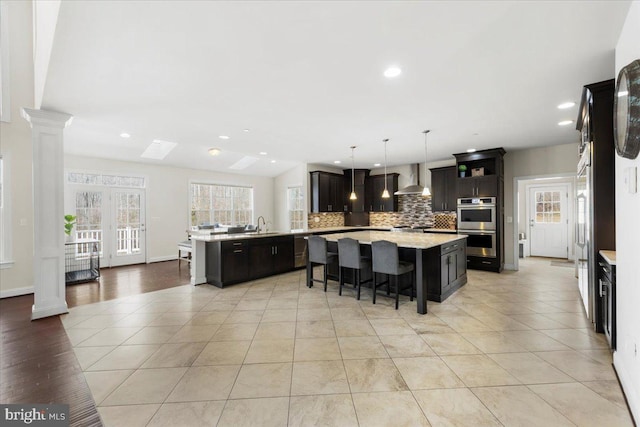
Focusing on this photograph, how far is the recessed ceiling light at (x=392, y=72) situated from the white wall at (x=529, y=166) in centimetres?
509

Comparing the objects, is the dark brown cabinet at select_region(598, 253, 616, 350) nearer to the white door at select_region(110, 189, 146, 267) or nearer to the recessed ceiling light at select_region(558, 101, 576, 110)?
the recessed ceiling light at select_region(558, 101, 576, 110)

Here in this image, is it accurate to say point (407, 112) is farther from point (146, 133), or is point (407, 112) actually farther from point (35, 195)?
point (35, 195)

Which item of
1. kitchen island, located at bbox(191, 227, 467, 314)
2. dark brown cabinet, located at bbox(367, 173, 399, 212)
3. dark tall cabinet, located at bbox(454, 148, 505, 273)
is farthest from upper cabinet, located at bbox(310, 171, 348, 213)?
dark tall cabinet, located at bbox(454, 148, 505, 273)

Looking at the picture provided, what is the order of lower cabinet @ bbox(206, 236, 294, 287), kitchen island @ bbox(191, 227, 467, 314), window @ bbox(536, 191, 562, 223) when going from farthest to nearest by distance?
window @ bbox(536, 191, 562, 223)
lower cabinet @ bbox(206, 236, 294, 287)
kitchen island @ bbox(191, 227, 467, 314)

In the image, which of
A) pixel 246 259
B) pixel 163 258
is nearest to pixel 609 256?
pixel 246 259

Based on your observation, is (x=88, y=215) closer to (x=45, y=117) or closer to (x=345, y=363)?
(x=45, y=117)

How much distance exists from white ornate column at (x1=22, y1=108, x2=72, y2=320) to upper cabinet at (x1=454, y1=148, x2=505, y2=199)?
7.11 metres

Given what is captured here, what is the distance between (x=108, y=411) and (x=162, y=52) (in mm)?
2684

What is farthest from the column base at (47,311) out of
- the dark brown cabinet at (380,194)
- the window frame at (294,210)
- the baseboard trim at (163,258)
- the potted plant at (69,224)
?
the dark brown cabinet at (380,194)

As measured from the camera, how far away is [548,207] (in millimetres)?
8008

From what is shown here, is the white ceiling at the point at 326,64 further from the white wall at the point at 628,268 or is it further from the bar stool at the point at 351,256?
the bar stool at the point at 351,256

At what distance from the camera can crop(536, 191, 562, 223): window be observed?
25.8 ft

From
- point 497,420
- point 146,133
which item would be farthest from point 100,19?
point 497,420

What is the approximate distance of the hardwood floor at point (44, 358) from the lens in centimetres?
208
